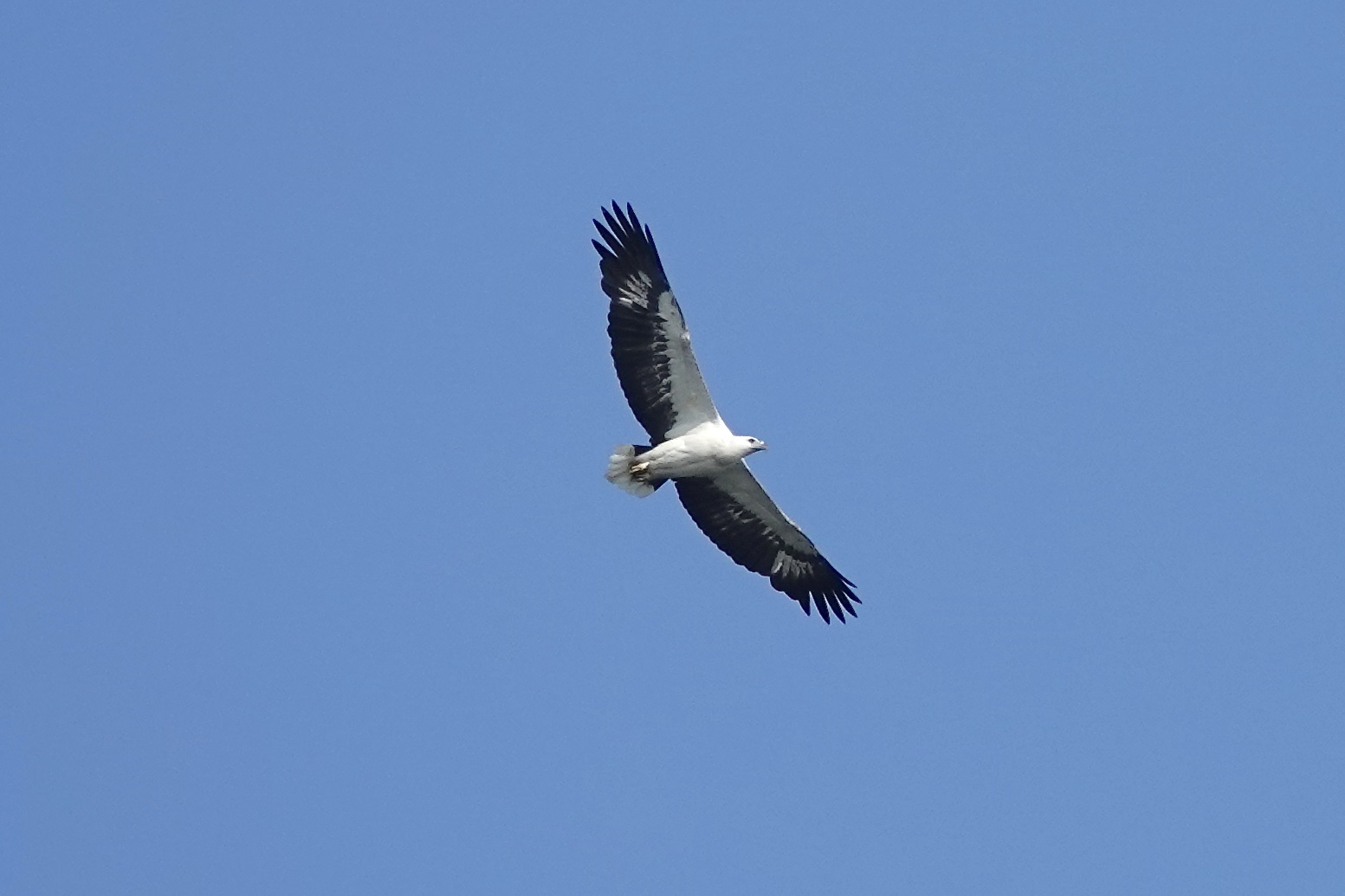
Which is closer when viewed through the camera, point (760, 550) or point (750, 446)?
point (750, 446)

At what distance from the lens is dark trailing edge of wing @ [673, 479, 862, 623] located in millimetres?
26219

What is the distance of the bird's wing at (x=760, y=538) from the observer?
26047mm

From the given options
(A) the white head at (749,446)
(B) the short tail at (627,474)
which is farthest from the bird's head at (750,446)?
(B) the short tail at (627,474)

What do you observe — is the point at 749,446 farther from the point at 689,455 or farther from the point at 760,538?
the point at 760,538

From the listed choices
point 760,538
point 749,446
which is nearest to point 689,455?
point 749,446

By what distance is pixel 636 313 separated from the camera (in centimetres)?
2475

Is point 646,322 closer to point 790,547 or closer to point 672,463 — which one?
point 672,463

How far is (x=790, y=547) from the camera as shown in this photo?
88.2 ft

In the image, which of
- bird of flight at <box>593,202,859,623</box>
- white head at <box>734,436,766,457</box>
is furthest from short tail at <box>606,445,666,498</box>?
white head at <box>734,436,766,457</box>

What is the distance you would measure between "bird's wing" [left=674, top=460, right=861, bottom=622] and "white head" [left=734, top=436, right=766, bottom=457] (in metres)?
0.39

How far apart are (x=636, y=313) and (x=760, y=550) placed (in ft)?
13.3

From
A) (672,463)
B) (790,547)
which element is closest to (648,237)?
(672,463)

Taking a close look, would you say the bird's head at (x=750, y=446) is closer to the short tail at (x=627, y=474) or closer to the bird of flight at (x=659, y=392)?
the bird of flight at (x=659, y=392)

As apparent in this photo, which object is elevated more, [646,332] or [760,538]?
[646,332]
